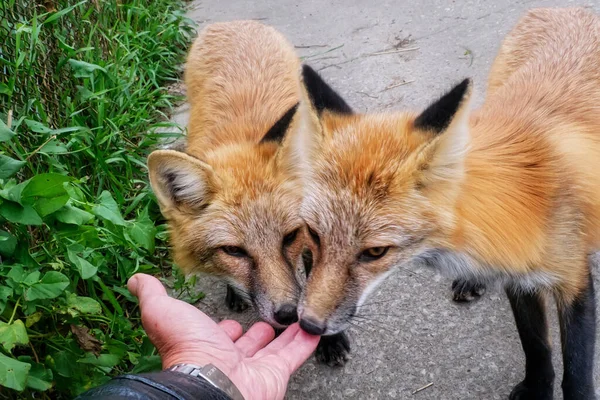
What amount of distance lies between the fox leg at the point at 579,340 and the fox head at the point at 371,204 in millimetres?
716

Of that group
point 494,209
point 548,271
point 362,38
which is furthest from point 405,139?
point 362,38

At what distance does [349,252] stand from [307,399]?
3.84ft

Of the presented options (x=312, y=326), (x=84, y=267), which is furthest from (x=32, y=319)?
(x=312, y=326)

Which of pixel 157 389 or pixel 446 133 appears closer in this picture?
pixel 157 389

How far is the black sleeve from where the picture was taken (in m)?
1.69

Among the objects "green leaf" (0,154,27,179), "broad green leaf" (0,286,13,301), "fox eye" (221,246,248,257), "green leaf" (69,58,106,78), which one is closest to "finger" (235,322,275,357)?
"fox eye" (221,246,248,257)

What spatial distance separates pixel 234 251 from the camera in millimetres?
2855

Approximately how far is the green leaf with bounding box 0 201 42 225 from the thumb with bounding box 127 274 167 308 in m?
0.49

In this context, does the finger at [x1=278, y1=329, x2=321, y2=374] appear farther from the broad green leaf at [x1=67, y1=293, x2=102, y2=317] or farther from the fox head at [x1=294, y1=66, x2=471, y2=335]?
the broad green leaf at [x1=67, y1=293, x2=102, y2=317]

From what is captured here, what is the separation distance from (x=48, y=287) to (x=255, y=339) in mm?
934

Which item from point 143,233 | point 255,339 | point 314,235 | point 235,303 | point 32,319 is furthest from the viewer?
point 235,303

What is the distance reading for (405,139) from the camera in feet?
7.47

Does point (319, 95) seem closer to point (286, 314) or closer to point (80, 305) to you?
point (286, 314)

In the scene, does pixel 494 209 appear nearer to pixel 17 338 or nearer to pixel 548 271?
pixel 548 271
